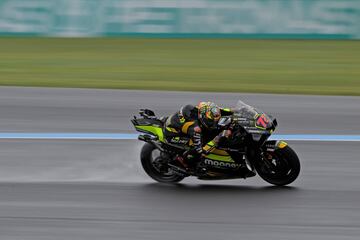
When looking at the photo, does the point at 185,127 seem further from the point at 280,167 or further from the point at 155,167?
the point at 280,167

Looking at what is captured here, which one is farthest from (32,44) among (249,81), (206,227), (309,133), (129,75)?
(206,227)

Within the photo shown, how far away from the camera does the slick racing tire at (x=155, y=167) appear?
395 inches

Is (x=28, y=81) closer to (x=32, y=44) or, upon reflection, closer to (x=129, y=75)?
(x=129, y=75)

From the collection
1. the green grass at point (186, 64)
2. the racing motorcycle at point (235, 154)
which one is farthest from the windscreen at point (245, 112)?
the green grass at point (186, 64)

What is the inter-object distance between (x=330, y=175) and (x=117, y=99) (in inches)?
248

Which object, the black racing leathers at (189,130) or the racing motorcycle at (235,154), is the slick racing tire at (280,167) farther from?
the black racing leathers at (189,130)

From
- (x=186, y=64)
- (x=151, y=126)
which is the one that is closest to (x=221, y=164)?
(x=151, y=126)

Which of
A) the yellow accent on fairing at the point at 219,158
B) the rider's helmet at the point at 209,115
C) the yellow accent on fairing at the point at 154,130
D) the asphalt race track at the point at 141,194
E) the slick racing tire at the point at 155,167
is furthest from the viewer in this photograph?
the slick racing tire at the point at 155,167

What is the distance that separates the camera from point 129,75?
1884 cm

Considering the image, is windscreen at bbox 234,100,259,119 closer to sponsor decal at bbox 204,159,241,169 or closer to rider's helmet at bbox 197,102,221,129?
rider's helmet at bbox 197,102,221,129

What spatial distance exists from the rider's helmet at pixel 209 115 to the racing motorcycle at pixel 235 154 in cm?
7

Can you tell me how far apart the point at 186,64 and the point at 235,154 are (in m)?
10.9

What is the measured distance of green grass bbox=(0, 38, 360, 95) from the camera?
17.7 meters

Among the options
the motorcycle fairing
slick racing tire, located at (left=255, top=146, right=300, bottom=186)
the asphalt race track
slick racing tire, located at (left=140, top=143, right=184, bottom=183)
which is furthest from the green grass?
slick racing tire, located at (left=255, top=146, right=300, bottom=186)
